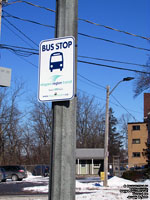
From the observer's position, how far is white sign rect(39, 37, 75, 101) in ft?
10.4

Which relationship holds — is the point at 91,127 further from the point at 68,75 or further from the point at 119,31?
the point at 68,75

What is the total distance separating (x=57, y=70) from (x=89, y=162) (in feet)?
151

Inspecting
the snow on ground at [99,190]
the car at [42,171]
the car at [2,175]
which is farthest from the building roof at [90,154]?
the snow on ground at [99,190]

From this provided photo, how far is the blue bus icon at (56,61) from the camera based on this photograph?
3.28m

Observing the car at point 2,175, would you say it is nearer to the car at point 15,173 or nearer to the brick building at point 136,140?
the car at point 15,173

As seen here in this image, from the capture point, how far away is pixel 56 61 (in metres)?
3.32

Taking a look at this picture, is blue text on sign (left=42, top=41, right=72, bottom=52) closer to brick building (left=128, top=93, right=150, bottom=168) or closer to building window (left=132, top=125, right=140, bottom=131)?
brick building (left=128, top=93, right=150, bottom=168)

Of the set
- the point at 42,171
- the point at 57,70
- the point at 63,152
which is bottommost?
the point at 42,171

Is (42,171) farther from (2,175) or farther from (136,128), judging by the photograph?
(136,128)

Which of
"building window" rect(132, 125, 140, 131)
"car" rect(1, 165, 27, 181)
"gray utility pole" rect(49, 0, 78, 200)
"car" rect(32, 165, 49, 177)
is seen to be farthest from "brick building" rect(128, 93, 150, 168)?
"gray utility pole" rect(49, 0, 78, 200)

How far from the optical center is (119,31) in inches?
593

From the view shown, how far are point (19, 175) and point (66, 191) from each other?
29899 millimetres

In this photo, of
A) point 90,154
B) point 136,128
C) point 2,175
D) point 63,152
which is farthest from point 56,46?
point 136,128

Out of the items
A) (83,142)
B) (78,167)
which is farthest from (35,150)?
(83,142)
